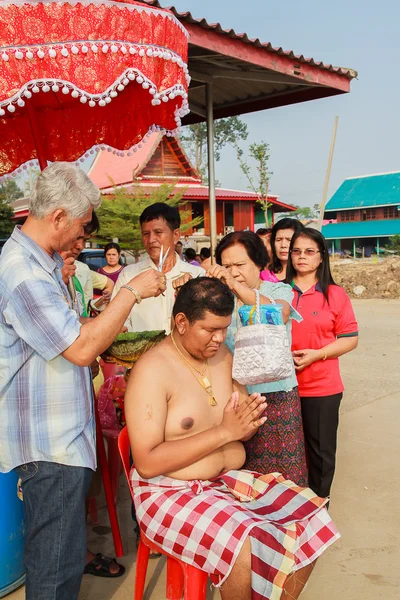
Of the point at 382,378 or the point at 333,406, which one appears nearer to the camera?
the point at 333,406

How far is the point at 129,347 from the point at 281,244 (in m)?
1.82

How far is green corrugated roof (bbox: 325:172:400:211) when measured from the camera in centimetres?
3775

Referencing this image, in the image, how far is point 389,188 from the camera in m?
38.7

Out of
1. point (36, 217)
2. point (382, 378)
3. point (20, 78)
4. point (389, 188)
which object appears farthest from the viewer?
point (389, 188)

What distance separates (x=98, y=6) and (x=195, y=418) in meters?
1.80

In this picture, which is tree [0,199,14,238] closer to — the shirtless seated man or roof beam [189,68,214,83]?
roof beam [189,68,214,83]

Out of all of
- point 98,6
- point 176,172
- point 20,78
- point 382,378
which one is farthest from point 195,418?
point 176,172

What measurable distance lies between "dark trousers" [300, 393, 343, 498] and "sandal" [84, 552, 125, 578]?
1219 mm

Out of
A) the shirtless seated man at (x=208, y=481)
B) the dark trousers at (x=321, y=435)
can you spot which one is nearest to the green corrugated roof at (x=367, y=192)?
the dark trousers at (x=321, y=435)

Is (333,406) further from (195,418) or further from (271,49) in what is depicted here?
(271,49)

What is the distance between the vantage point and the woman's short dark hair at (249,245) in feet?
8.73

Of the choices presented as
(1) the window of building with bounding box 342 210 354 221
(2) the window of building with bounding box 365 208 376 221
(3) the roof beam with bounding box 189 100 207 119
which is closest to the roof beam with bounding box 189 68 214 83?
(3) the roof beam with bounding box 189 100 207 119

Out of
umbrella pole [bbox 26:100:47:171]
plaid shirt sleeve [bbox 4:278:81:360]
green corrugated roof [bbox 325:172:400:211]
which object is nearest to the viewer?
plaid shirt sleeve [bbox 4:278:81:360]

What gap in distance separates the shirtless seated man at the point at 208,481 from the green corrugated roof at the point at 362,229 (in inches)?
1429
